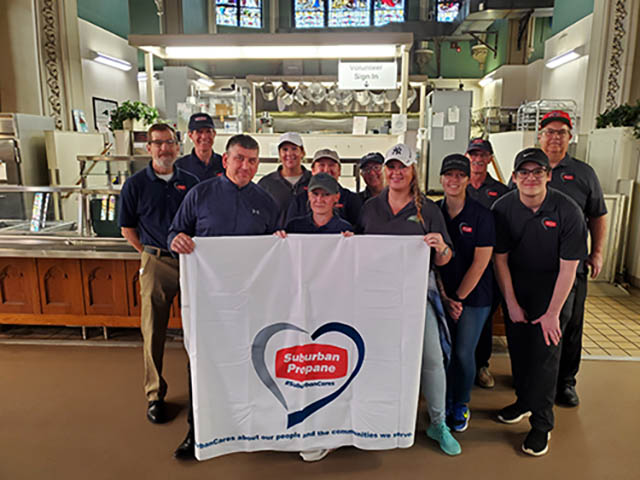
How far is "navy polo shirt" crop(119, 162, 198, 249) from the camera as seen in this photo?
8.49ft

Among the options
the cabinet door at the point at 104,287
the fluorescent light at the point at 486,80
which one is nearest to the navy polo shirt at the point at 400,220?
the cabinet door at the point at 104,287

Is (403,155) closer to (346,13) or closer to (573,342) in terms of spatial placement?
(573,342)

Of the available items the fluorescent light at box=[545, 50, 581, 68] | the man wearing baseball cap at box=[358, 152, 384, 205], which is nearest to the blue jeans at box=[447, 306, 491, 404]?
the man wearing baseball cap at box=[358, 152, 384, 205]

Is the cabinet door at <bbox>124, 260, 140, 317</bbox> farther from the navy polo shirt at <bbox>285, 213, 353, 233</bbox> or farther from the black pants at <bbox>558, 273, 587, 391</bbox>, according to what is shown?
the black pants at <bbox>558, 273, 587, 391</bbox>

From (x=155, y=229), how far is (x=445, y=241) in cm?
164

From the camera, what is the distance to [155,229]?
2.62 metres

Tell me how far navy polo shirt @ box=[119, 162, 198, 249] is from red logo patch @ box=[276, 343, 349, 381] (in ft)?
3.47

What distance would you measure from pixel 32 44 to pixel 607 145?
28.4 ft

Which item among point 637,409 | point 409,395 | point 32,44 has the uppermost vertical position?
point 32,44

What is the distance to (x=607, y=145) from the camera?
552 cm

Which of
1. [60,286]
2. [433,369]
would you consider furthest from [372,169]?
[60,286]

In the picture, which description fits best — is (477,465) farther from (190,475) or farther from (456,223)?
(190,475)

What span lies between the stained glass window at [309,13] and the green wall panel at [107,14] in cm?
619

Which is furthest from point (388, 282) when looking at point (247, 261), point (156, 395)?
point (156, 395)
